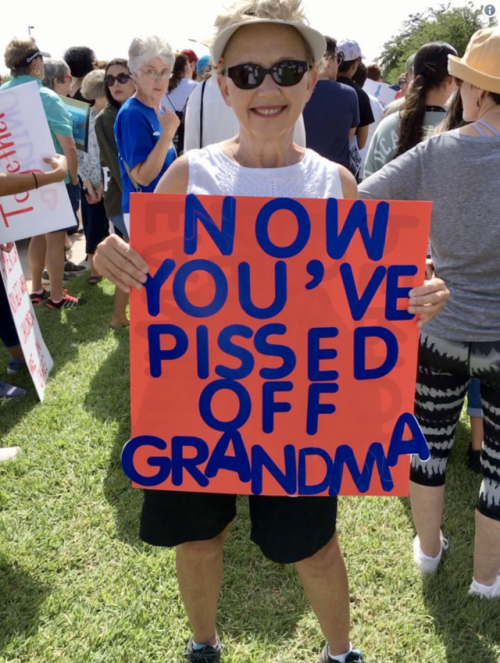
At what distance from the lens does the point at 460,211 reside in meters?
1.70

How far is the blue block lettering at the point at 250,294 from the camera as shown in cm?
133

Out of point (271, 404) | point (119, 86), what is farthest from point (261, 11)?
point (119, 86)

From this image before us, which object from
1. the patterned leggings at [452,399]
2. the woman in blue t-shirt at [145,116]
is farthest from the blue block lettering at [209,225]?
the woman in blue t-shirt at [145,116]

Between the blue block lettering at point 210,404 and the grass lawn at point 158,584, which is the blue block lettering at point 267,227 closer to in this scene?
the blue block lettering at point 210,404

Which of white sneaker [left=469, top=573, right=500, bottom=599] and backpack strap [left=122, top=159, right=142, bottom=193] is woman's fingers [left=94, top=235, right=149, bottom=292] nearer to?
white sneaker [left=469, top=573, right=500, bottom=599]

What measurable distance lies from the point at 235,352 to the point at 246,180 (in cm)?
42

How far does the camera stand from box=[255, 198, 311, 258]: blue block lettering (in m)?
1.29

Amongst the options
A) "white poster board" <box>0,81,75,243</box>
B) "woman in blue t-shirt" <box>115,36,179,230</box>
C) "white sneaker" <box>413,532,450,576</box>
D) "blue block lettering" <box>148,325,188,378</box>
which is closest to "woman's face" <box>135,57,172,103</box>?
"woman in blue t-shirt" <box>115,36,179,230</box>

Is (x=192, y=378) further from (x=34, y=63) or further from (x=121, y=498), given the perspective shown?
(x=34, y=63)

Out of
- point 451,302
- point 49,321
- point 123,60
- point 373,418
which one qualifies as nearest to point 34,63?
point 123,60

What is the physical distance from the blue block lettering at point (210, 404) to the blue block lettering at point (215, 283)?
0.17m

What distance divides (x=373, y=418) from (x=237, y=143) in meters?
0.78

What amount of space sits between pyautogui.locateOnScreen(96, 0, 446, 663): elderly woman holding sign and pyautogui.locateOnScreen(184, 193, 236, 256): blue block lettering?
12cm

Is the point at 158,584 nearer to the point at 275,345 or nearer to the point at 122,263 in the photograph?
the point at 275,345
